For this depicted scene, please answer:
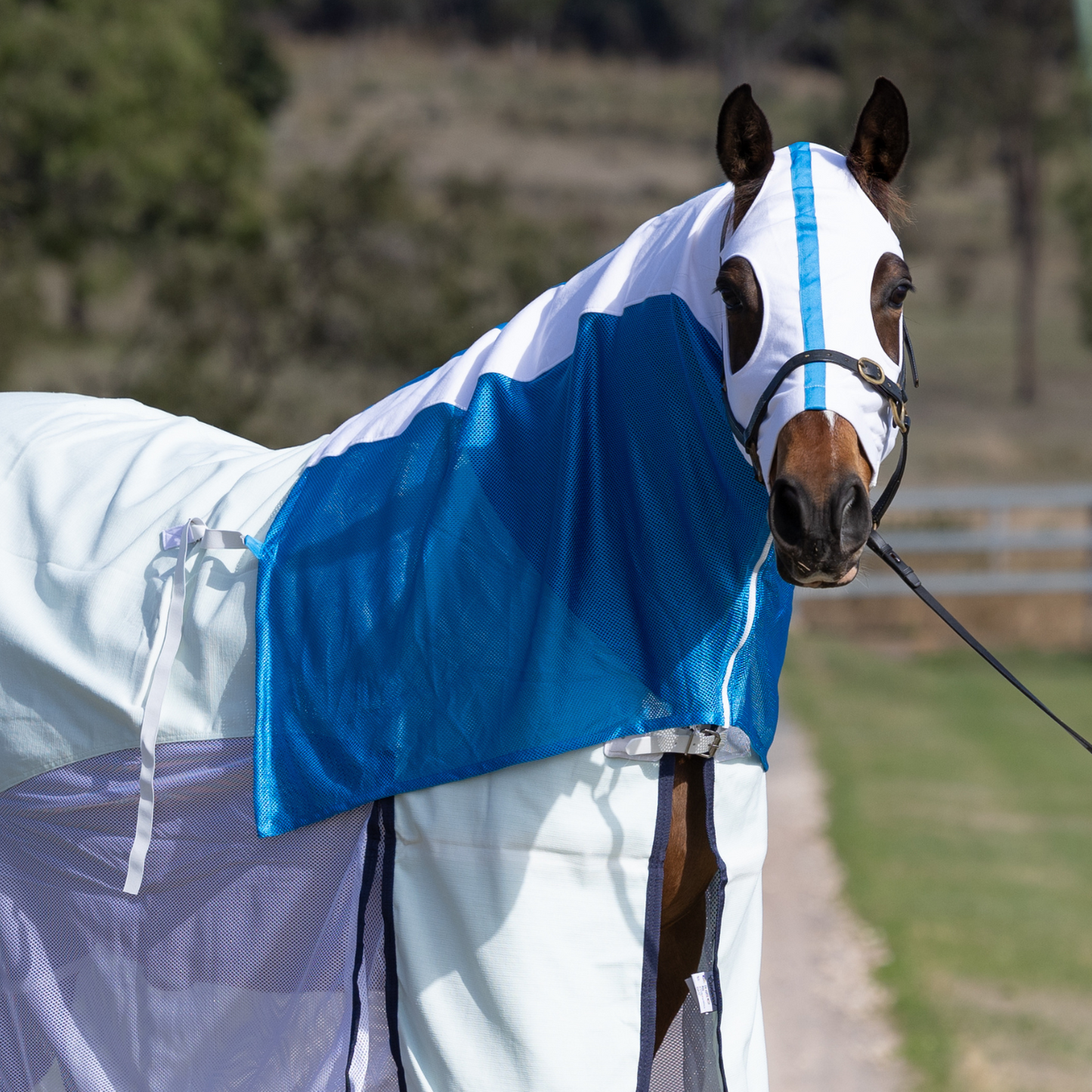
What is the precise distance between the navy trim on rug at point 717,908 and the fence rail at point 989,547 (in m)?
8.80

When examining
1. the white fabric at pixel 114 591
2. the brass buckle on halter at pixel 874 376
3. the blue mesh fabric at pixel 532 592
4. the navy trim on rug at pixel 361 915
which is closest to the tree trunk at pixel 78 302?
the white fabric at pixel 114 591

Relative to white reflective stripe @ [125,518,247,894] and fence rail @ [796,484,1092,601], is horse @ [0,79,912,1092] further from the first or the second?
fence rail @ [796,484,1092,601]

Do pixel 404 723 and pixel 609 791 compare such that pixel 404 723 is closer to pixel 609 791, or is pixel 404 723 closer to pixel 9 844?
pixel 609 791

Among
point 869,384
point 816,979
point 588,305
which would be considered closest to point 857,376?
point 869,384

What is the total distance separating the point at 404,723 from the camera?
1962 mm

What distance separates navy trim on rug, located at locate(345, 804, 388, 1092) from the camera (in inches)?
78.2

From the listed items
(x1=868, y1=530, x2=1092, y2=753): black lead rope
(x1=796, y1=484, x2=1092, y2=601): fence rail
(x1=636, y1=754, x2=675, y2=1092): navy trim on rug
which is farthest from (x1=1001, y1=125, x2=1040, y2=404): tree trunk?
(x1=636, y1=754, x2=675, y2=1092): navy trim on rug

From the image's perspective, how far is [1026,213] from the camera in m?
20.5

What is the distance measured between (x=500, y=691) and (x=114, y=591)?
0.72 metres

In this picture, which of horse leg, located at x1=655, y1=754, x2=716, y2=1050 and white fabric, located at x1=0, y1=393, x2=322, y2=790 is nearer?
horse leg, located at x1=655, y1=754, x2=716, y2=1050

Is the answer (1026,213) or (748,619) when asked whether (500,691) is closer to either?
(748,619)

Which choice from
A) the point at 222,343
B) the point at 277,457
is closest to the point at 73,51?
the point at 222,343

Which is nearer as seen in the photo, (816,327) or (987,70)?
(816,327)

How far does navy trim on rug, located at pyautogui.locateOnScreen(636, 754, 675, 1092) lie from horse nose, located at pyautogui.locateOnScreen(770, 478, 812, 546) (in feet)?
1.41
